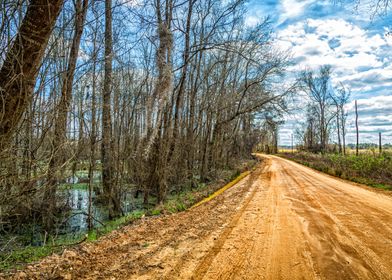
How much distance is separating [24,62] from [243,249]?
12.7 ft

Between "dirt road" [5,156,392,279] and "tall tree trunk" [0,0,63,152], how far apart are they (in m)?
1.94

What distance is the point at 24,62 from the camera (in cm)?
295

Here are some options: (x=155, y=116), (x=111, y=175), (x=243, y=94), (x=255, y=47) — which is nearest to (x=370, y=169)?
(x=243, y=94)

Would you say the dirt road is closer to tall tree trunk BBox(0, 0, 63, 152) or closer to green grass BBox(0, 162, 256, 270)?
green grass BBox(0, 162, 256, 270)

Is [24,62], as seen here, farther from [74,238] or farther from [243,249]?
[74,238]

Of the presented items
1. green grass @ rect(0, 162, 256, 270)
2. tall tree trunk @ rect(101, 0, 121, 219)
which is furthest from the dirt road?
tall tree trunk @ rect(101, 0, 121, 219)

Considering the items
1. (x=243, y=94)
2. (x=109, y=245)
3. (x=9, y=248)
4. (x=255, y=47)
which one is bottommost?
(x=9, y=248)

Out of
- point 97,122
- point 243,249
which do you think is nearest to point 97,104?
point 97,122

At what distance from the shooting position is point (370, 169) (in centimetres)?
1430

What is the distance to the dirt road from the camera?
3002mm

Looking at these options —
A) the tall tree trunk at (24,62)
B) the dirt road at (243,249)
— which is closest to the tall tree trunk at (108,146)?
the dirt road at (243,249)

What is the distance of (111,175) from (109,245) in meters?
4.06

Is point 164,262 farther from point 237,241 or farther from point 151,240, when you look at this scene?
Result: point 237,241

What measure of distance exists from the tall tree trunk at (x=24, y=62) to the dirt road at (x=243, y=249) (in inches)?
76.2
